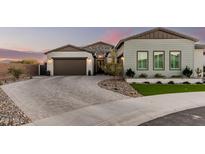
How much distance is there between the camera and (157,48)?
1258 cm

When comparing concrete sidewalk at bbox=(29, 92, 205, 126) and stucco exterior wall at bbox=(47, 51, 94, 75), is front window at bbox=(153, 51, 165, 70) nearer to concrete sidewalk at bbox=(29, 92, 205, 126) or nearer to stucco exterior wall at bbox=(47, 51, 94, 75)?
stucco exterior wall at bbox=(47, 51, 94, 75)

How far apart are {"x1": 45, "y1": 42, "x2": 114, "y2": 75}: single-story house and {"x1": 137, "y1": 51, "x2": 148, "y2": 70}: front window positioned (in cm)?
186

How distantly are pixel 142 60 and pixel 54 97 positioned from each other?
700 cm

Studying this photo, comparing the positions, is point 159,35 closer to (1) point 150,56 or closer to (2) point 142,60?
(1) point 150,56

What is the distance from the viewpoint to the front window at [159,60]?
12.8m

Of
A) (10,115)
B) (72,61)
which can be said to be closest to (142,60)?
(72,61)

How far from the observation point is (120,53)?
1324cm

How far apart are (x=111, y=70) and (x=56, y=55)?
153 inches

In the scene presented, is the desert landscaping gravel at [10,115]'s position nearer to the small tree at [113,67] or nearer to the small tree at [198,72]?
the small tree at [113,67]

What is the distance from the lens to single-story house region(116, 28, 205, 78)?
12.3 metres
